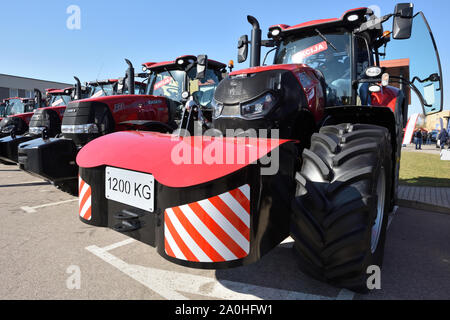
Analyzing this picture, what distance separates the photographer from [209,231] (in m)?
1.63

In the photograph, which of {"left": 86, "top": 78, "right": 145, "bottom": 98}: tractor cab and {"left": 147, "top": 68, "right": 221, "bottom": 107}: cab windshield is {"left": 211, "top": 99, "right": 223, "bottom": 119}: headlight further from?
{"left": 86, "top": 78, "right": 145, "bottom": 98}: tractor cab

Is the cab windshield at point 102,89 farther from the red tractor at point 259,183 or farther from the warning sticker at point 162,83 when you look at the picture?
the red tractor at point 259,183

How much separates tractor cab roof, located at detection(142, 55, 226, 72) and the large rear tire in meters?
4.19

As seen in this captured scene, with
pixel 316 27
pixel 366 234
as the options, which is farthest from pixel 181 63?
pixel 366 234

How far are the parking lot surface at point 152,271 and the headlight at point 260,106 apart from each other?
133cm

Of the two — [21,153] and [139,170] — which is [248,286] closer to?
[139,170]

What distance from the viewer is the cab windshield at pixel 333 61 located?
10.7 feet

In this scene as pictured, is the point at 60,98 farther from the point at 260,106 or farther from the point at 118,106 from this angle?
the point at 260,106

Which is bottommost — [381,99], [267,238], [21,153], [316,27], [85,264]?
[85,264]

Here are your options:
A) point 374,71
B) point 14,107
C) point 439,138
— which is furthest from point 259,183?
point 439,138

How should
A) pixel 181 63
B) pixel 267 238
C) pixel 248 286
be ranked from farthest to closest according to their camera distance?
pixel 181 63 → pixel 248 286 → pixel 267 238

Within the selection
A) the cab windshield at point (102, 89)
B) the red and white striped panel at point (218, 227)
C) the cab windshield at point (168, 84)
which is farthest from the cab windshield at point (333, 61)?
the cab windshield at point (102, 89)

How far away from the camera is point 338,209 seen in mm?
1704
